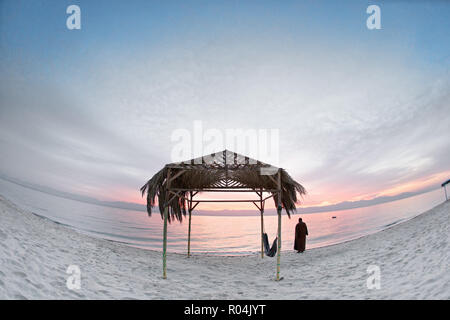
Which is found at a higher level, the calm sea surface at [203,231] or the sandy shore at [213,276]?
the sandy shore at [213,276]

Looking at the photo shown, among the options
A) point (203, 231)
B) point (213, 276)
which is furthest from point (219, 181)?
point (203, 231)

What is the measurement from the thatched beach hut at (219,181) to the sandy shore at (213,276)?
2.82ft

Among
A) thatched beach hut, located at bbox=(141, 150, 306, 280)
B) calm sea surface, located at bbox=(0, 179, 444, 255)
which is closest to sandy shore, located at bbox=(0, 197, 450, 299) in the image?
thatched beach hut, located at bbox=(141, 150, 306, 280)

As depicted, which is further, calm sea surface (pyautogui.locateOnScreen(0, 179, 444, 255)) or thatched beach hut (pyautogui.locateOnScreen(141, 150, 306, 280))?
calm sea surface (pyautogui.locateOnScreen(0, 179, 444, 255))

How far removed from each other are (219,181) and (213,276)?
418 centimetres

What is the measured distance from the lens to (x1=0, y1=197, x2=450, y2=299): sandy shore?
3.61m

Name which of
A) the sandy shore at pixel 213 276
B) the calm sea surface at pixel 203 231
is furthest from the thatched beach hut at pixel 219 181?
the calm sea surface at pixel 203 231

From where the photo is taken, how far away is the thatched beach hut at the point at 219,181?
5.73 m

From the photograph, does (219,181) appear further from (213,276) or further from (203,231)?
(203,231)

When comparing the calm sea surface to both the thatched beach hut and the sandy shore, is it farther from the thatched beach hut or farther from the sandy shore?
the sandy shore

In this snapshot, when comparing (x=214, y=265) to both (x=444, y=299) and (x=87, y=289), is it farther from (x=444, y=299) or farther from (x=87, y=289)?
A: (x=444, y=299)

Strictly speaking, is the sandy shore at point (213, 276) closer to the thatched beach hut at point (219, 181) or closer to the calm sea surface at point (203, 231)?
the thatched beach hut at point (219, 181)

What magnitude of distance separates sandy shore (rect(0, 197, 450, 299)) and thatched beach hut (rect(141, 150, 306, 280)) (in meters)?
0.86
